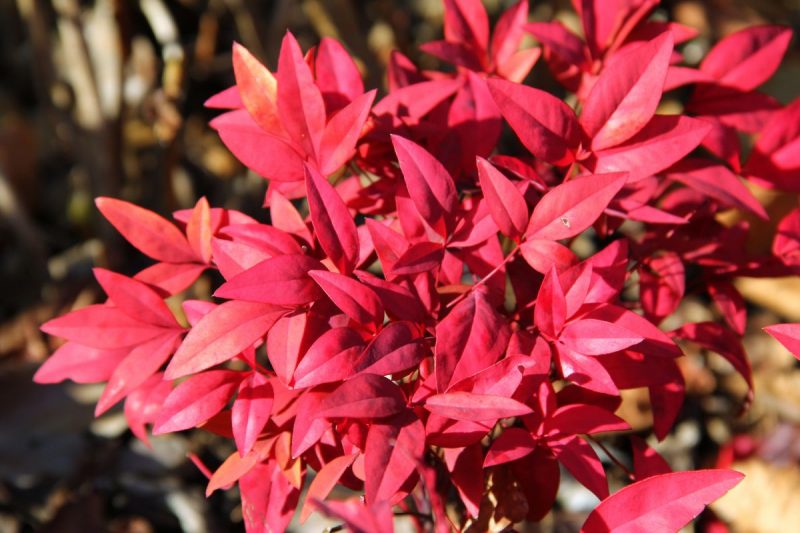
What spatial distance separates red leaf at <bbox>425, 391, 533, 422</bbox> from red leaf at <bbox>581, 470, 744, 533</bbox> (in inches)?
5.0

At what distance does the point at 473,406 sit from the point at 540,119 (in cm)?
26

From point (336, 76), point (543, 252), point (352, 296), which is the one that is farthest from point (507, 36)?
point (352, 296)

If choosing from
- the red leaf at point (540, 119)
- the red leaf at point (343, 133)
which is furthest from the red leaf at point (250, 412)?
the red leaf at point (540, 119)

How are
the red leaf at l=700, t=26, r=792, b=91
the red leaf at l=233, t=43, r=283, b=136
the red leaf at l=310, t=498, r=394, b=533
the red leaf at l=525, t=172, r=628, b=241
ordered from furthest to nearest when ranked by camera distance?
the red leaf at l=700, t=26, r=792, b=91
the red leaf at l=233, t=43, r=283, b=136
the red leaf at l=525, t=172, r=628, b=241
the red leaf at l=310, t=498, r=394, b=533

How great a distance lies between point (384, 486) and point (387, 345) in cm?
11

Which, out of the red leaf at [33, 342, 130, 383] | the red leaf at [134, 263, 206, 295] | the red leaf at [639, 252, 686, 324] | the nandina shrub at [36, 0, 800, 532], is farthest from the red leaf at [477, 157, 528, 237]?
the red leaf at [33, 342, 130, 383]

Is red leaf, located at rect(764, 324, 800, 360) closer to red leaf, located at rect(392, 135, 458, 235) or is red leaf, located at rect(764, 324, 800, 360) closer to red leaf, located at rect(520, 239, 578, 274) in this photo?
red leaf, located at rect(520, 239, 578, 274)

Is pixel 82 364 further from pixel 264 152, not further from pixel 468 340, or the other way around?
pixel 468 340

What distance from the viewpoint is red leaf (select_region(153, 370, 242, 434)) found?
64 centimetres

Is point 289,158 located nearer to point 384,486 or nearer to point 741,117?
point 384,486

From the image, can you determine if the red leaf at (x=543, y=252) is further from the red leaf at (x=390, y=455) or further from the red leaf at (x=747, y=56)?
the red leaf at (x=747, y=56)

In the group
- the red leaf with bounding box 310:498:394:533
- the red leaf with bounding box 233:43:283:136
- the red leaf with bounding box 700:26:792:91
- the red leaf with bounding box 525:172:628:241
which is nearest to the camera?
the red leaf with bounding box 310:498:394:533

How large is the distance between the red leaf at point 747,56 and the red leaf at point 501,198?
359 mm

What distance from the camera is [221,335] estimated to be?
611mm
